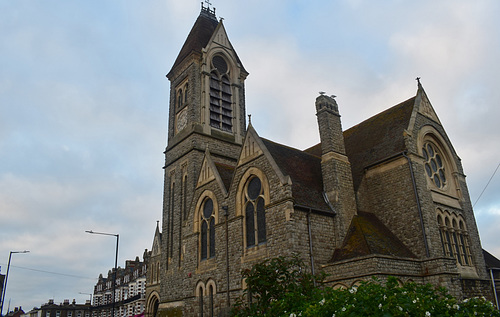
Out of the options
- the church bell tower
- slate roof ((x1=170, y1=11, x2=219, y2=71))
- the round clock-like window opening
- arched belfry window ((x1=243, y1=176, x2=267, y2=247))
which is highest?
slate roof ((x1=170, y1=11, x2=219, y2=71))

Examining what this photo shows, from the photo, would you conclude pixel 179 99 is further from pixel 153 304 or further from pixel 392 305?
pixel 392 305

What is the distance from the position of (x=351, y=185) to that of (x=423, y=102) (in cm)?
699

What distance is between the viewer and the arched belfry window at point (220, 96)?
32250 millimetres

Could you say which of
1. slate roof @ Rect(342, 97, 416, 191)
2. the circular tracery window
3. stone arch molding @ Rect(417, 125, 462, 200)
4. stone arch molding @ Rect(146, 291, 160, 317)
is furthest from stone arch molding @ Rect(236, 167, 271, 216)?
stone arch molding @ Rect(146, 291, 160, 317)

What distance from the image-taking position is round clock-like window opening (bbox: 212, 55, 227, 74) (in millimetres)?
34375

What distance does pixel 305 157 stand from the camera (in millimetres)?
23188

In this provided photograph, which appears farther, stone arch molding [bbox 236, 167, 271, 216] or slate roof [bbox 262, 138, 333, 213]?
stone arch molding [bbox 236, 167, 271, 216]

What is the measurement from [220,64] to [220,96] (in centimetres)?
342

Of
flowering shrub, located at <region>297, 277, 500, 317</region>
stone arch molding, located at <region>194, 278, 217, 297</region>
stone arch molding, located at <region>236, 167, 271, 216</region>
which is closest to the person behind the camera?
flowering shrub, located at <region>297, 277, 500, 317</region>

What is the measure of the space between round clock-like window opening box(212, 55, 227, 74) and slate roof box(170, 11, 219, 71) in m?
1.49

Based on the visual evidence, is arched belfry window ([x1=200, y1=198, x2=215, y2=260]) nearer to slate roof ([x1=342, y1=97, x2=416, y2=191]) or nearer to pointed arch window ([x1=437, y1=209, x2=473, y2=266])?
slate roof ([x1=342, y1=97, x2=416, y2=191])

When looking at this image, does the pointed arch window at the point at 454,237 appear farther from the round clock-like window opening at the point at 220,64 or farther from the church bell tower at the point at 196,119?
the round clock-like window opening at the point at 220,64

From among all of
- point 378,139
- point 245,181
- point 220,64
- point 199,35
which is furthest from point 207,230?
point 199,35

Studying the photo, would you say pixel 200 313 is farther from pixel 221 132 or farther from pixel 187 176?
pixel 221 132
